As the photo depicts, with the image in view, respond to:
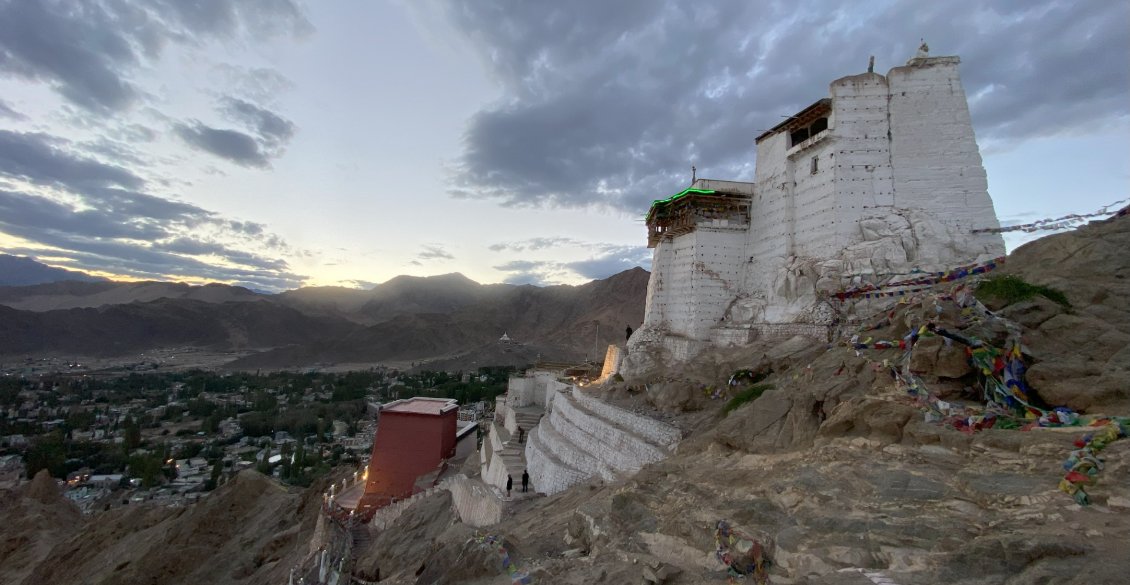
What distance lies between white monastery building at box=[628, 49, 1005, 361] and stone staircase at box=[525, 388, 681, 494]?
4.92m

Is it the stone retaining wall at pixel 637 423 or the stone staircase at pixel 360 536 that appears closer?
the stone retaining wall at pixel 637 423

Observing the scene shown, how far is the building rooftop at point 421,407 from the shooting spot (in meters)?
23.5

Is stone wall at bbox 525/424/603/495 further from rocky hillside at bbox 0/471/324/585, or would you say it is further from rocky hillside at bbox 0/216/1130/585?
rocky hillside at bbox 0/471/324/585

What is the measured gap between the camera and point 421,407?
24.4 meters

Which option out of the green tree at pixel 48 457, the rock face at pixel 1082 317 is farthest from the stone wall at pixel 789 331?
the green tree at pixel 48 457

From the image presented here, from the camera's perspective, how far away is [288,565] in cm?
1886

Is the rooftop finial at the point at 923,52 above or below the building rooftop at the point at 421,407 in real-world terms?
above

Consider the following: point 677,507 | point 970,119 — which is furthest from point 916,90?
point 677,507

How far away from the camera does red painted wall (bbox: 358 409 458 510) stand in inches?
891

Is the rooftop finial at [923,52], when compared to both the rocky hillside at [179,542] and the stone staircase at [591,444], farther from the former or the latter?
the rocky hillside at [179,542]

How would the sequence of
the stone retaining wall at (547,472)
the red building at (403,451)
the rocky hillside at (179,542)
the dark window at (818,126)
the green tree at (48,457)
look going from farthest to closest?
the green tree at (48,457) → the red building at (403,451) → the rocky hillside at (179,542) → the dark window at (818,126) → the stone retaining wall at (547,472)

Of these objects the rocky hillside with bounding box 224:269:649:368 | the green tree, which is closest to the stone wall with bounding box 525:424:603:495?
the green tree

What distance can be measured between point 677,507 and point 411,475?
58.5 feet

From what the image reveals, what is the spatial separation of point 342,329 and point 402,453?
125 meters
